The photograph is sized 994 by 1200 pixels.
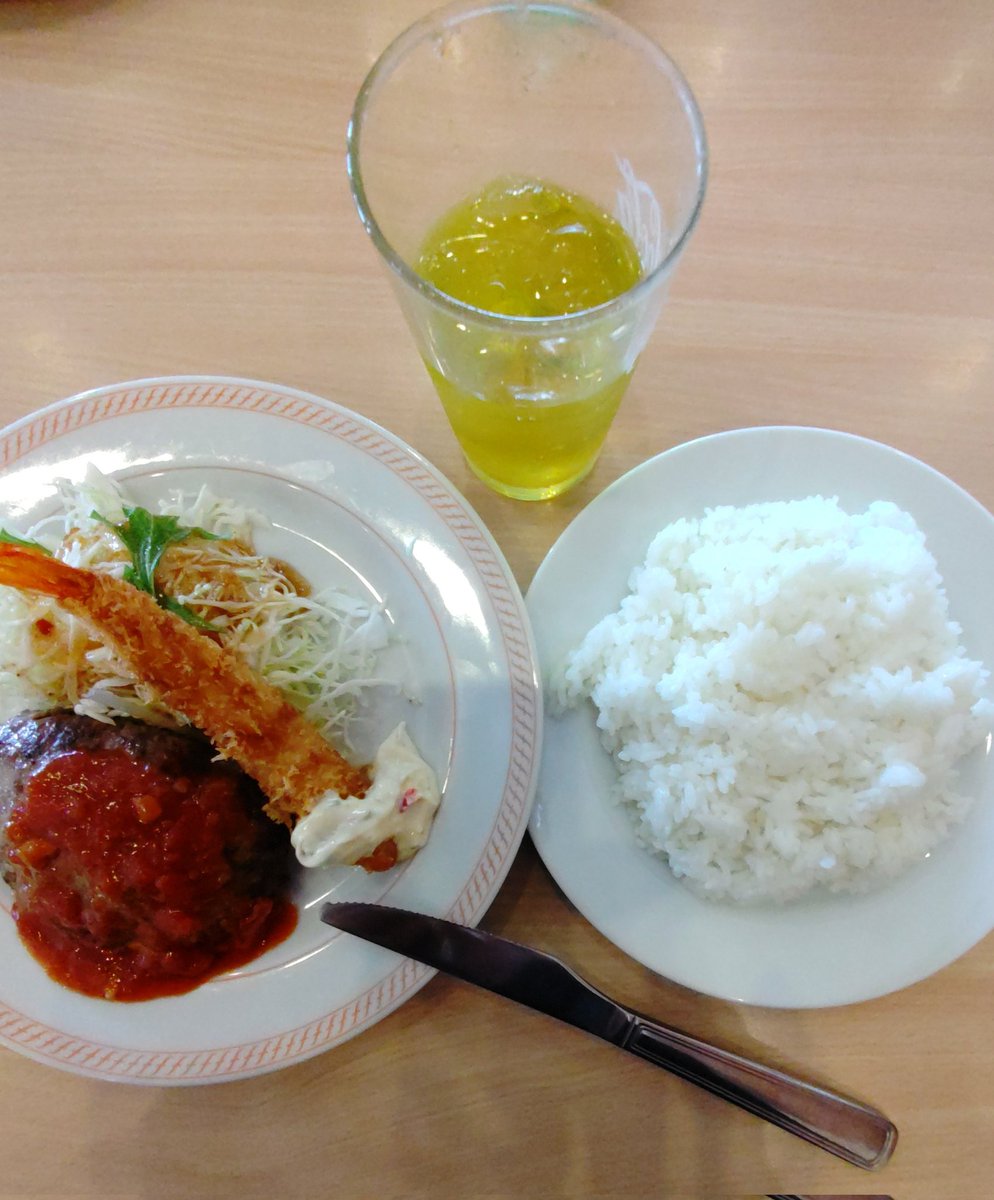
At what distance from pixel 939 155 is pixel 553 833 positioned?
1577 millimetres

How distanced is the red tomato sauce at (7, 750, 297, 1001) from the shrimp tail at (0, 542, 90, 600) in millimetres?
261

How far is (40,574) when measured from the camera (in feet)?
4.27

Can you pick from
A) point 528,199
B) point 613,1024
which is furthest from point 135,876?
point 528,199

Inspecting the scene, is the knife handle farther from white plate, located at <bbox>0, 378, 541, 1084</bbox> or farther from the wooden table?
white plate, located at <bbox>0, 378, 541, 1084</bbox>

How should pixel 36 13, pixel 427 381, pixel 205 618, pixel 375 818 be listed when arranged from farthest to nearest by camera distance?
pixel 36 13 < pixel 427 381 < pixel 205 618 < pixel 375 818

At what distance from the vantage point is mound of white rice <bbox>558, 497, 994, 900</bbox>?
1312 millimetres

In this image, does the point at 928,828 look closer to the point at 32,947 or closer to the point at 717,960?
the point at 717,960

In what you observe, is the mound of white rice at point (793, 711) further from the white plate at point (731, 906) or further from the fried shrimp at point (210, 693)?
the fried shrimp at point (210, 693)

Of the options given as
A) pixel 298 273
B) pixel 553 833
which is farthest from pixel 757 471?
pixel 298 273

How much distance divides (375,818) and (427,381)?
2.88 ft

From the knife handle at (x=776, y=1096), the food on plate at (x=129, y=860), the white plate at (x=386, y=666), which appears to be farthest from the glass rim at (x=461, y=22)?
the knife handle at (x=776, y=1096)

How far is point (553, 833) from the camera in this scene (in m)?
1.33

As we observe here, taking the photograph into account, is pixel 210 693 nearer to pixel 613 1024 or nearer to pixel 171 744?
pixel 171 744

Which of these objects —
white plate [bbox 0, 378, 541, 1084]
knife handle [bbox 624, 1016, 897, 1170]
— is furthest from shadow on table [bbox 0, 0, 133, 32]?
knife handle [bbox 624, 1016, 897, 1170]
